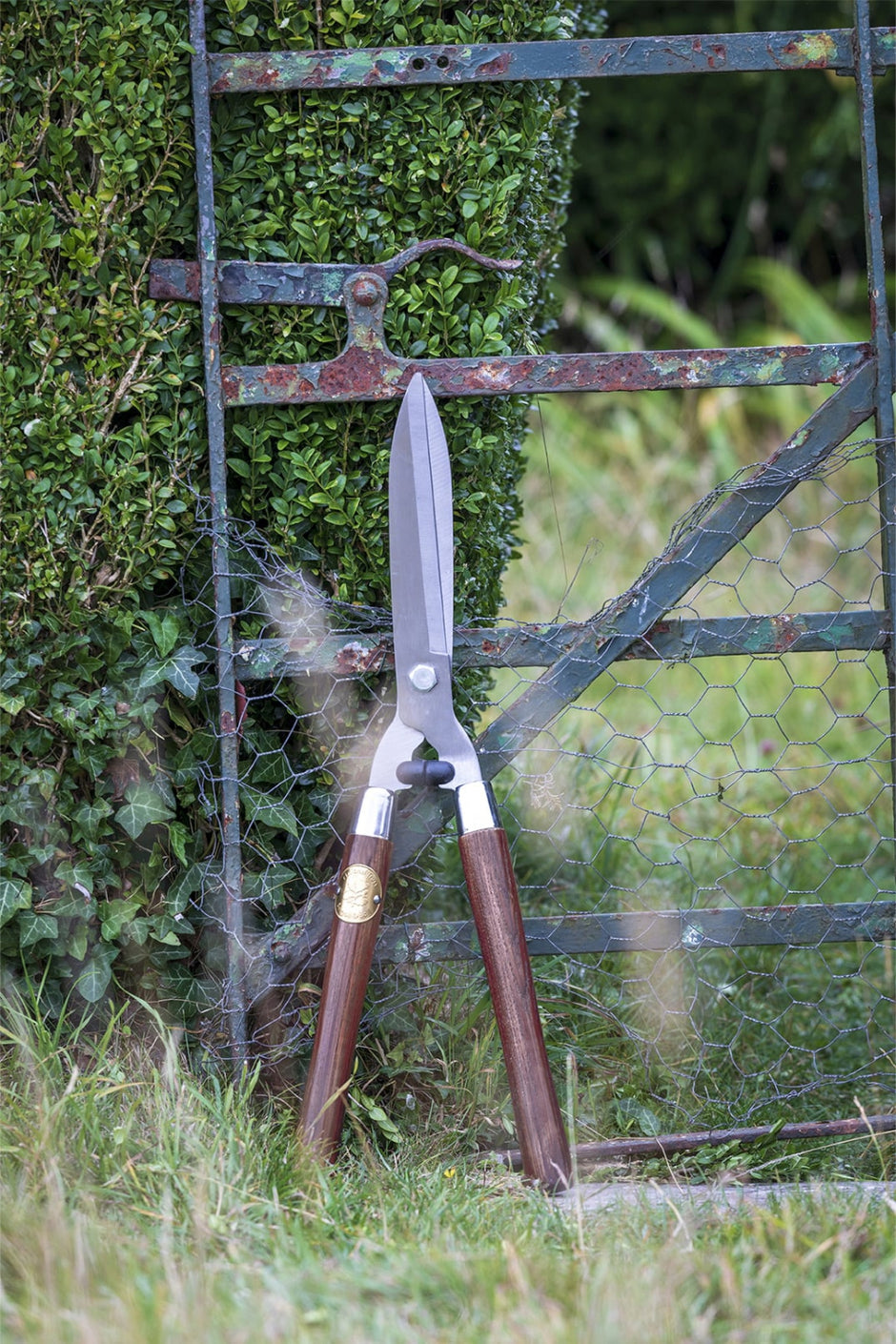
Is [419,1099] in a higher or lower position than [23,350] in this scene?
lower

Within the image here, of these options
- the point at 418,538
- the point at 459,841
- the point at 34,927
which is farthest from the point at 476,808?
the point at 34,927

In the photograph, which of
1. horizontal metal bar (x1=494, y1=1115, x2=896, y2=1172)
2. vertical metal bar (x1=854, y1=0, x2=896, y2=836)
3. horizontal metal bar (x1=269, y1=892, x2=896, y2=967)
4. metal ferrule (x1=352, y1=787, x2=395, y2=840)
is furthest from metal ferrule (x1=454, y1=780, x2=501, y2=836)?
vertical metal bar (x1=854, y1=0, x2=896, y2=836)

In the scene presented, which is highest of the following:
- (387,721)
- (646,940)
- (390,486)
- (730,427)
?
(730,427)

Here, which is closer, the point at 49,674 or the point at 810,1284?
the point at 810,1284

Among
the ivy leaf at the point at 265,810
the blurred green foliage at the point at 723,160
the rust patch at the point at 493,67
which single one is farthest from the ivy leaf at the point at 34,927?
the blurred green foliage at the point at 723,160

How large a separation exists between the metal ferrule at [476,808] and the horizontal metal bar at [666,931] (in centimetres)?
34

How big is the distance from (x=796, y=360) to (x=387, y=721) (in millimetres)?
900

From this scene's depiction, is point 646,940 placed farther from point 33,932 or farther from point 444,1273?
point 33,932

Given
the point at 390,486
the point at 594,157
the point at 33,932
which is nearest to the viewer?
the point at 390,486

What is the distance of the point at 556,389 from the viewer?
6.70 ft

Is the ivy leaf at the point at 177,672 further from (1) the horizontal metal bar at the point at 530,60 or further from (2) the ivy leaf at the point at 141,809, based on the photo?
(1) the horizontal metal bar at the point at 530,60

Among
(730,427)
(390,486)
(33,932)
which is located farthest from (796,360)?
(730,427)

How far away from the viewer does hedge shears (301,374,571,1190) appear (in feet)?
5.99

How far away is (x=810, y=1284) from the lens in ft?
4.99
